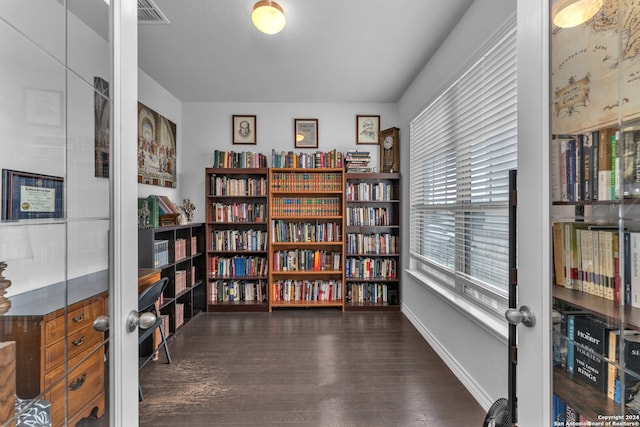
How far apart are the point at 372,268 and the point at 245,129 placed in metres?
2.55

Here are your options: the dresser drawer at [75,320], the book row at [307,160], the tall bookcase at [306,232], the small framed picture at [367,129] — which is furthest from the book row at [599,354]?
the small framed picture at [367,129]

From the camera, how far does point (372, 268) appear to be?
3.83m

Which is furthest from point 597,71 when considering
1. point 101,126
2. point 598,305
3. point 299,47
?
point 299,47

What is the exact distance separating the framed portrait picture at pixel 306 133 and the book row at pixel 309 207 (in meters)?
0.77

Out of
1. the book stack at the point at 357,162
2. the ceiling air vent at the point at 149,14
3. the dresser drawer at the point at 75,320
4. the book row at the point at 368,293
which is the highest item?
the ceiling air vent at the point at 149,14

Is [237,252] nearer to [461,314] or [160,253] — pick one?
[160,253]

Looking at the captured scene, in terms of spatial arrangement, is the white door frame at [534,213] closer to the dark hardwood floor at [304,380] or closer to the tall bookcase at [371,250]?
the dark hardwood floor at [304,380]

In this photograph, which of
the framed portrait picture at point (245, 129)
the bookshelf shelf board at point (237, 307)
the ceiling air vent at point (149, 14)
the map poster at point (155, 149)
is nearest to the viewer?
the ceiling air vent at point (149, 14)

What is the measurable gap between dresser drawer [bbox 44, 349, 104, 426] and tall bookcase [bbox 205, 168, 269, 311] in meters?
2.92

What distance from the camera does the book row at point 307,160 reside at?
12.5ft

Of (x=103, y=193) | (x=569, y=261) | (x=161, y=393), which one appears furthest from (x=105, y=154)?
(x=161, y=393)

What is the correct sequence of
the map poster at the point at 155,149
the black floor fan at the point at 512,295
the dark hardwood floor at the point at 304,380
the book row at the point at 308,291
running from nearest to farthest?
the black floor fan at the point at 512,295, the dark hardwood floor at the point at 304,380, the map poster at the point at 155,149, the book row at the point at 308,291

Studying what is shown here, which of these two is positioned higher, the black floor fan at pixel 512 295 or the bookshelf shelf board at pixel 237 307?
the black floor fan at pixel 512 295

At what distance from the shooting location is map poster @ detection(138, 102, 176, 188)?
3023 mm
